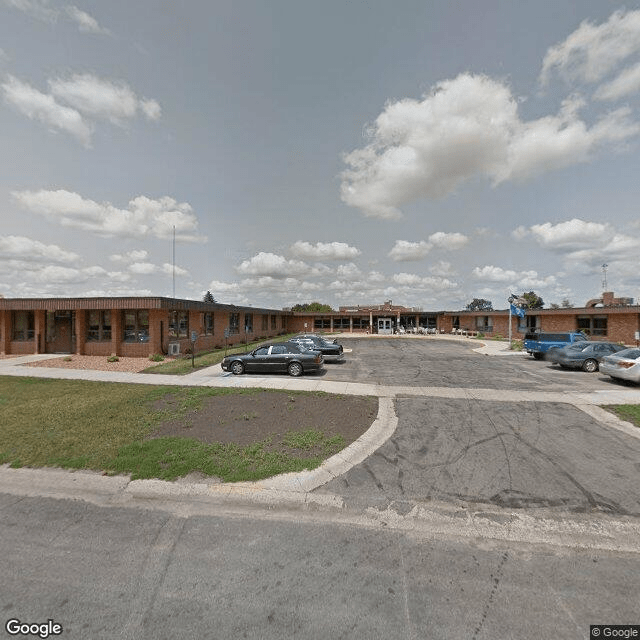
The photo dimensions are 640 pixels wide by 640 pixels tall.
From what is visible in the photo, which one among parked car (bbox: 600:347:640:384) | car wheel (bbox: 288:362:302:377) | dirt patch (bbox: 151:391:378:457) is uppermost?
parked car (bbox: 600:347:640:384)

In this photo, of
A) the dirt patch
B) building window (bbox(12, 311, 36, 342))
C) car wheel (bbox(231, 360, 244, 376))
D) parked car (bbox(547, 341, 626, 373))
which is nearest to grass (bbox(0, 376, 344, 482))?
the dirt patch

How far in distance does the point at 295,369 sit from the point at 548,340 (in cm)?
1653

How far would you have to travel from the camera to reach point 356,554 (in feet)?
11.3

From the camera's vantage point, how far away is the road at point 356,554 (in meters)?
2.67

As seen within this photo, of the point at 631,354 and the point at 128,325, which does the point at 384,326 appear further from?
the point at 128,325

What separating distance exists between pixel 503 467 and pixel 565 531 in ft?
5.18

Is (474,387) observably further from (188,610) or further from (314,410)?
(188,610)

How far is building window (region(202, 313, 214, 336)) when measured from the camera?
2269cm

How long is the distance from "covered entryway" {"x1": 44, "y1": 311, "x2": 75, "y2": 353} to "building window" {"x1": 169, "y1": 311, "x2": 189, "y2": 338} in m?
6.32

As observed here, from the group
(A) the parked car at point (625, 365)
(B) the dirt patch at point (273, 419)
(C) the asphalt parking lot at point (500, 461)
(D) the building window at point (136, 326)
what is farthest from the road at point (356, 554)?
(D) the building window at point (136, 326)

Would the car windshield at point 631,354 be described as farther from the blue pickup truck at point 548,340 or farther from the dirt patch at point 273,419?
the dirt patch at point 273,419

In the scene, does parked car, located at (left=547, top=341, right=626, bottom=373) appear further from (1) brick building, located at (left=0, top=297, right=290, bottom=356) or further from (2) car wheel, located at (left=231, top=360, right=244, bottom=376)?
(1) brick building, located at (left=0, top=297, right=290, bottom=356)

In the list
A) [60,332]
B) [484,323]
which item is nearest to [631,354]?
[60,332]

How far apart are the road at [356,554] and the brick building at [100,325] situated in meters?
14.2
